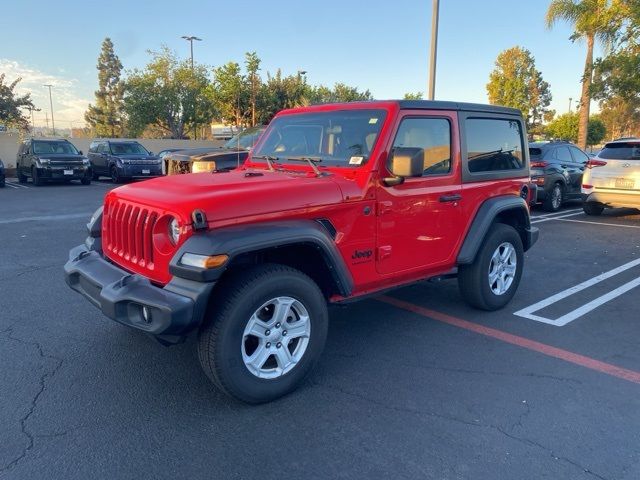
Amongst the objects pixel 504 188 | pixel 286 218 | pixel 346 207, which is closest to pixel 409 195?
pixel 346 207

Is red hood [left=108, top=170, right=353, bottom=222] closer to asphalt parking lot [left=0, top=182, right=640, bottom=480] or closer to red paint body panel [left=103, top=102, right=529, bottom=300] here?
red paint body panel [left=103, top=102, right=529, bottom=300]

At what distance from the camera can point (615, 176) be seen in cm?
1043

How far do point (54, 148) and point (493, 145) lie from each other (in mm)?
17992

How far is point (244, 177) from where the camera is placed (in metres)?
3.81

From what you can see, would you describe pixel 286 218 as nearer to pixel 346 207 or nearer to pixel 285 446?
pixel 346 207

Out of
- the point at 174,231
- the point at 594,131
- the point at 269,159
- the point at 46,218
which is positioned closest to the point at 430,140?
the point at 269,159

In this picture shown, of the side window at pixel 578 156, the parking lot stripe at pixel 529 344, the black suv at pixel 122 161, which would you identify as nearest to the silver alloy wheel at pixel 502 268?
the parking lot stripe at pixel 529 344

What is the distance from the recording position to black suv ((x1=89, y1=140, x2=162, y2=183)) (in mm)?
18984

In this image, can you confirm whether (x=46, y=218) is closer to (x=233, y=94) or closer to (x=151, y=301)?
(x=151, y=301)

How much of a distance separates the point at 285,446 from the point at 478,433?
1.14 m

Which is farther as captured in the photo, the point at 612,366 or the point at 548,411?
the point at 612,366

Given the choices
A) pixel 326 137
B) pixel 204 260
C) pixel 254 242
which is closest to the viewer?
pixel 204 260

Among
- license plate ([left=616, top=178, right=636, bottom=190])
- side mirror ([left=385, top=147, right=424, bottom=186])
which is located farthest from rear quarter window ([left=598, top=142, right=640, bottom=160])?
side mirror ([left=385, top=147, right=424, bottom=186])

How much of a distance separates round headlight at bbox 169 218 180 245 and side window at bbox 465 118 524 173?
2723 mm
